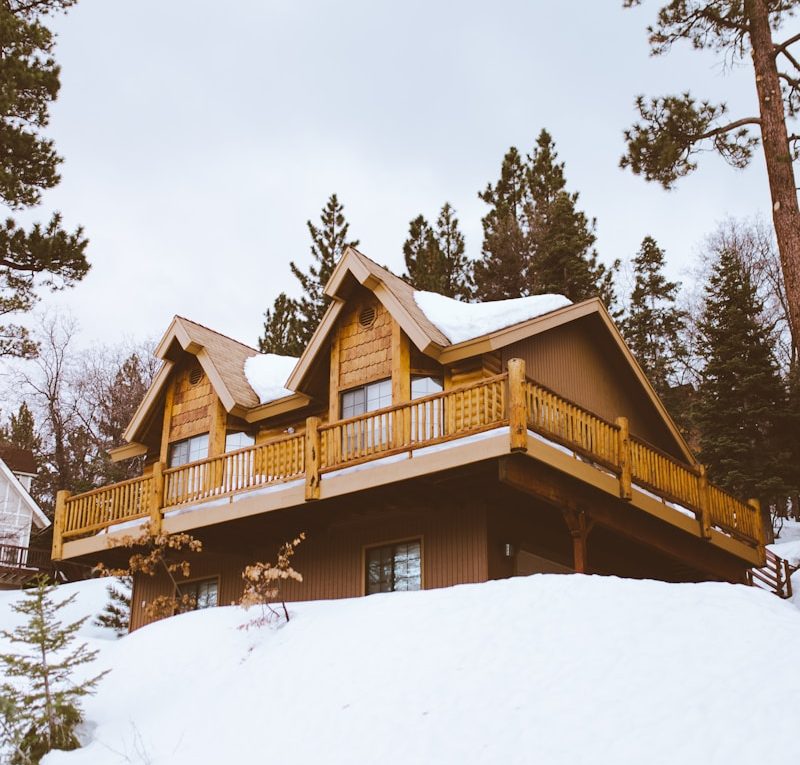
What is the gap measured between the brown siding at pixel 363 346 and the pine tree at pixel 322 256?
19097mm

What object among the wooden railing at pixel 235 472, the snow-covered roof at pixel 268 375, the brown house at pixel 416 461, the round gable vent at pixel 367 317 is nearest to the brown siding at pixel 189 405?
the brown house at pixel 416 461

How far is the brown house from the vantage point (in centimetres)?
1620

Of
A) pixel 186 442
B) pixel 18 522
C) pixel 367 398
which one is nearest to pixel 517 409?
pixel 367 398

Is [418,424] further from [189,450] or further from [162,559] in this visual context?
[189,450]

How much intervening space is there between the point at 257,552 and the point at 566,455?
7742mm

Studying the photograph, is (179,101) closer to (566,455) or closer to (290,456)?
(290,456)

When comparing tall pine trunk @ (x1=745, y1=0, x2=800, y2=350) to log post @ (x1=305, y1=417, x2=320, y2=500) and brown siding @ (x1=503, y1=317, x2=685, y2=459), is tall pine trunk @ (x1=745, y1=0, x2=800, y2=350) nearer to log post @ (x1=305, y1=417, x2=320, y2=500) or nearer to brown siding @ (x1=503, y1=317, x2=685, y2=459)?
brown siding @ (x1=503, y1=317, x2=685, y2=459)

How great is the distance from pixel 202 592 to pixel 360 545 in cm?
509

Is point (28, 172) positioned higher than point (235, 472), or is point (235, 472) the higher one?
point (28, 172)

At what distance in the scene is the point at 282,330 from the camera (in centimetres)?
3994

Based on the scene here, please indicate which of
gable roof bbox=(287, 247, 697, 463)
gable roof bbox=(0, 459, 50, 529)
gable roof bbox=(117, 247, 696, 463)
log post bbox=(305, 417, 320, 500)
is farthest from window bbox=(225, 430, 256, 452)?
gable roof bbox=(0, 459, 50, 529)

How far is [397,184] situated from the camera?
164 m

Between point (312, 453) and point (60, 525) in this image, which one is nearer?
point (312, 453)

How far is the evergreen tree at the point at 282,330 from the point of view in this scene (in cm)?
3900
